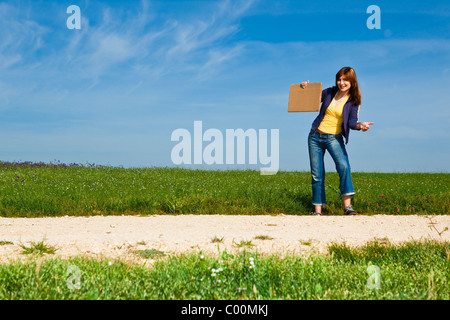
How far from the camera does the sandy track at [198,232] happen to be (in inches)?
202

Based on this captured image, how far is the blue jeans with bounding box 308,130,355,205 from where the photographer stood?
8195 millimetres

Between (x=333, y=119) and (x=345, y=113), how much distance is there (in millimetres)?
269

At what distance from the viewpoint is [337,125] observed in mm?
8180

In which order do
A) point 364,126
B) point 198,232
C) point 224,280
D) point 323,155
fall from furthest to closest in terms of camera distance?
point 323,155 → point 364,126 → point 198,232 → point 224,280

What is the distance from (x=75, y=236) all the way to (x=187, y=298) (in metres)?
3.16

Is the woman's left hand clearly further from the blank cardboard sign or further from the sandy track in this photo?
the sandy track

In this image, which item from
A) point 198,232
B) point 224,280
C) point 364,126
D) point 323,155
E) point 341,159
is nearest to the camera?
point 224,280

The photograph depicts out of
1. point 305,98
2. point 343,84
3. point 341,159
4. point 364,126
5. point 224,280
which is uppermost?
point 343,84

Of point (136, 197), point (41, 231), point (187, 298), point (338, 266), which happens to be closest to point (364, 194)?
point (136, 197)

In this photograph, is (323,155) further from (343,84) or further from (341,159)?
(343,84)

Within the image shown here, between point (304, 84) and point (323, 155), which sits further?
point (323, 155)

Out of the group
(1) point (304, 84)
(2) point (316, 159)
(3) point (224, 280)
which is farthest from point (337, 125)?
(3) point (224, 280)

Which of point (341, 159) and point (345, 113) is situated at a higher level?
point (345, 113)
